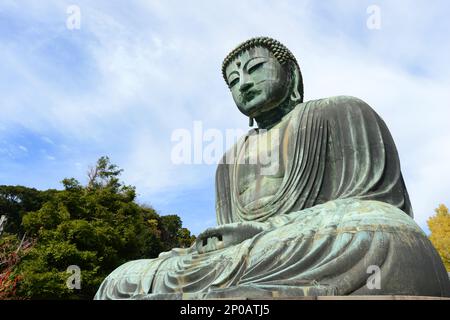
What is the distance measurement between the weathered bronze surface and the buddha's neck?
0.04 feet

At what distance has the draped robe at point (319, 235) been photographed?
11.7ft

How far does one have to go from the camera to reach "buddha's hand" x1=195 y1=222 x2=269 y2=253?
4.52 m

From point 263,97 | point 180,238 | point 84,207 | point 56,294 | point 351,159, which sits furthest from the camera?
point 180,238

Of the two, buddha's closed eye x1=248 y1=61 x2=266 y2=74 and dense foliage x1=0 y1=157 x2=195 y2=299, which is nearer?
buddha's closed eye x1=248 y1=61 x2=266 y2=74

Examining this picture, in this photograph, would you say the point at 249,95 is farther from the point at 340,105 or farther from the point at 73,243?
the point at 73,243

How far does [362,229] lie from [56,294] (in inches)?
461

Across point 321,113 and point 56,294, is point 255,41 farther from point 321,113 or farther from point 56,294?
point 56,294

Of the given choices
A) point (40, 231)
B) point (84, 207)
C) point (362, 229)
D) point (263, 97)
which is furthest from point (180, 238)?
point (362, 229)

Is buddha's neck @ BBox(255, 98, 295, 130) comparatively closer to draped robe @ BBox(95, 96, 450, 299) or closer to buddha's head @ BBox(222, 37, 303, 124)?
buddha's head @ BBox(222, 37, 303, 124)

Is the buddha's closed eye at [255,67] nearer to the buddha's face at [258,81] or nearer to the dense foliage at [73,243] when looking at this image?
the buddha's face at [258,81]

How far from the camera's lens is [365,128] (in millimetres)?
5254

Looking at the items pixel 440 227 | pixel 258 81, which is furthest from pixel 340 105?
pixel 440 227

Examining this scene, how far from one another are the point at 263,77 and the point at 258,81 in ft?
0.27

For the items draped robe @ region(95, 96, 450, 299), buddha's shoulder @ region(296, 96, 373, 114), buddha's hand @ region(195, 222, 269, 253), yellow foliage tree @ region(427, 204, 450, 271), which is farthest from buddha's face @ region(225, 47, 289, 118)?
yellow foliage tree @ region(427, 204, 450, 271)
